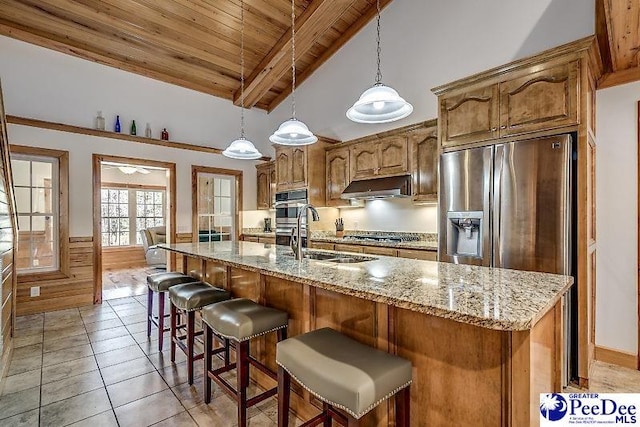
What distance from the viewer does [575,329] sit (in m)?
2.33

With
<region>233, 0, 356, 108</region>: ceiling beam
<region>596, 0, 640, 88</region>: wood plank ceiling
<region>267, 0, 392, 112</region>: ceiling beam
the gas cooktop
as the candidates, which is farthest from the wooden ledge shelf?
<region>596, 0, 640, 88</region>: wood plank ceiling

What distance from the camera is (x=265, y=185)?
20.7ft

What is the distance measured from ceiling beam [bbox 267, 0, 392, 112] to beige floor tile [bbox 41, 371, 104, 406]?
5.24 metres

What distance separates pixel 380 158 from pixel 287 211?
1871mm

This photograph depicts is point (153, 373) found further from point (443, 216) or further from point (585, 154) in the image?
point (585, 154)

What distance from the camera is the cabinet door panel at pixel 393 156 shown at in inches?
159

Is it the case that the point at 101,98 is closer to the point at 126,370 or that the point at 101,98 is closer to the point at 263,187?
the point at 263,187

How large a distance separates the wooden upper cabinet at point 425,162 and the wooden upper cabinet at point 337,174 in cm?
111

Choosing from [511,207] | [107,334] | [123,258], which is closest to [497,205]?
[511,207]

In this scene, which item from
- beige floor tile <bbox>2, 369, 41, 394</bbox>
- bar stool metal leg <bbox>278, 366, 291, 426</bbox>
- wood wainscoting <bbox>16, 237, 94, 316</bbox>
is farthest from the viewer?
wood wainscoting <bbox>16, 237, 94, 316</bbox>

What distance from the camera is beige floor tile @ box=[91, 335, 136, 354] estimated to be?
2963mm

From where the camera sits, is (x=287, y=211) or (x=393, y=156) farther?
(x=287, y=211)

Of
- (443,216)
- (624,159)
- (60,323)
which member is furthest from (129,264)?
(624,159)
